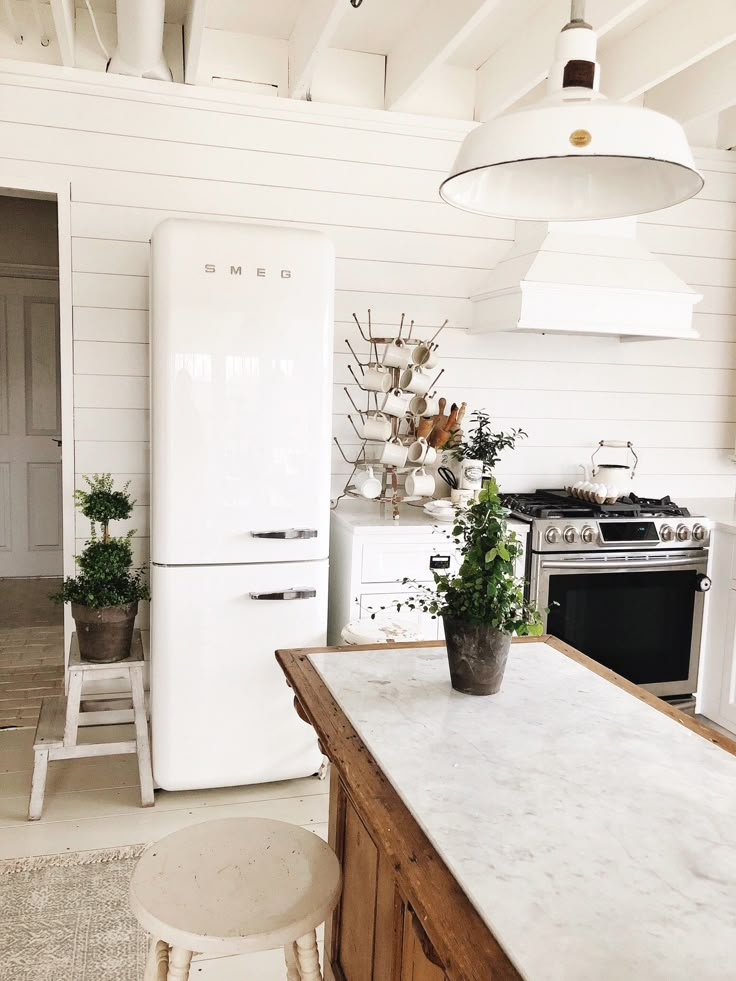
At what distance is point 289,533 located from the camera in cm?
294

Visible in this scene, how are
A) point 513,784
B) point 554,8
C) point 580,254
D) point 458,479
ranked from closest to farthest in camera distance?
point 513,784 < point 554,8 < point 580,254 < point 458,479

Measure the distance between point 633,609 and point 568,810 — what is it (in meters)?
2.52

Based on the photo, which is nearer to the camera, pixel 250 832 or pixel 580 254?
pixel 250 832

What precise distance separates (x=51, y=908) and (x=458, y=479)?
2.18 meters

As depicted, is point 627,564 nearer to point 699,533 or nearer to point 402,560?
point 699,533

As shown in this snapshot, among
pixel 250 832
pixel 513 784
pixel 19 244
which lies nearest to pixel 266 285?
pixel 250 832

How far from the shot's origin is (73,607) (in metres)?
2.97

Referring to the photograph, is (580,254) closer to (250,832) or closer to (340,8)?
(340,8)

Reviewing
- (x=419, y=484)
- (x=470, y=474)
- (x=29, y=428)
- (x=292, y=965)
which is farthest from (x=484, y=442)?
(x=29, y=428)

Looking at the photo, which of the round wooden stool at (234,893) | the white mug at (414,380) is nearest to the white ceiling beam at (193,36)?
the white mug at (414,380)

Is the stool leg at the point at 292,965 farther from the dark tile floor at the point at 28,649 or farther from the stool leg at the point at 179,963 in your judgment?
the dark tile floor at the point at 28,649

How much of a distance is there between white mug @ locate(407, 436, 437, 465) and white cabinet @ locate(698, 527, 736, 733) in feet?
4.17

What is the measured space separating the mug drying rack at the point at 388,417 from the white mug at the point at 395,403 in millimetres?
53

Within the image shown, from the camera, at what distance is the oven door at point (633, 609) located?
347cm
